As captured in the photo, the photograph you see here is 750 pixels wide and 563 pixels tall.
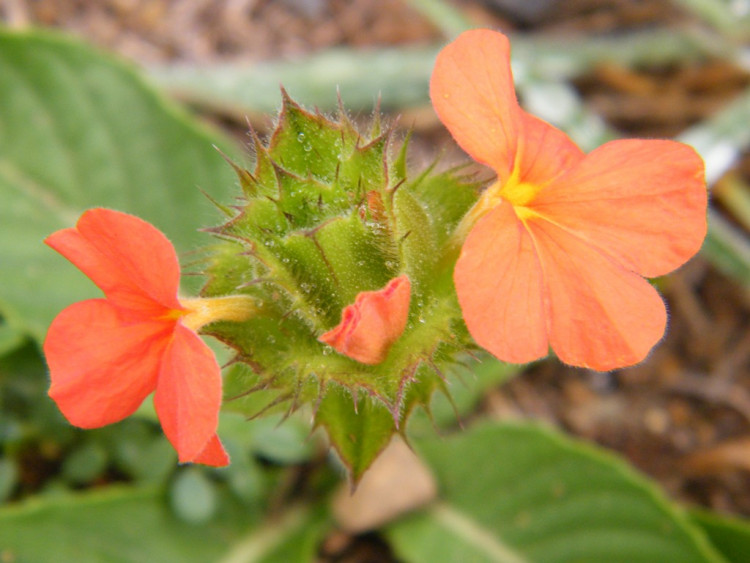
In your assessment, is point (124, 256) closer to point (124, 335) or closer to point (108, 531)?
point (124, 335)

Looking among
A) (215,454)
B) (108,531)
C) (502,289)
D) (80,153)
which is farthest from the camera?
(80,153)

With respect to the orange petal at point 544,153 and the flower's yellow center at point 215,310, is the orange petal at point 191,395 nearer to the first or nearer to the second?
the flower's yellow center at point 215,310

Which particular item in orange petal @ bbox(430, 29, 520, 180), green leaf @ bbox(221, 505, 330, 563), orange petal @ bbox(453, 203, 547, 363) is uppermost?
orange petal @ bbox(430, 29, 520, 180)

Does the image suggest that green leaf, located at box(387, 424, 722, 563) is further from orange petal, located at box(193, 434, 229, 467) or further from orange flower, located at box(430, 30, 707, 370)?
orange petal, located at box(193, 434, 229, 467)

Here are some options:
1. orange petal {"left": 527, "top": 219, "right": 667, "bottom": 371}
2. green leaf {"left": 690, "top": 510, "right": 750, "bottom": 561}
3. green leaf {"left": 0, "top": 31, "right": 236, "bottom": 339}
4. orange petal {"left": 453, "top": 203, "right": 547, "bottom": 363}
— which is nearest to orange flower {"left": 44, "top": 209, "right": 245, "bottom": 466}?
orange petal {"left": 453, "top": 203, "right": 547, "bottom": 363}

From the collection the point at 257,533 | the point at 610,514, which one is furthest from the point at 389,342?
the point at 257,533

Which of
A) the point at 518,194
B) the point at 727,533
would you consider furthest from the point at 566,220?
the point at 727,533
